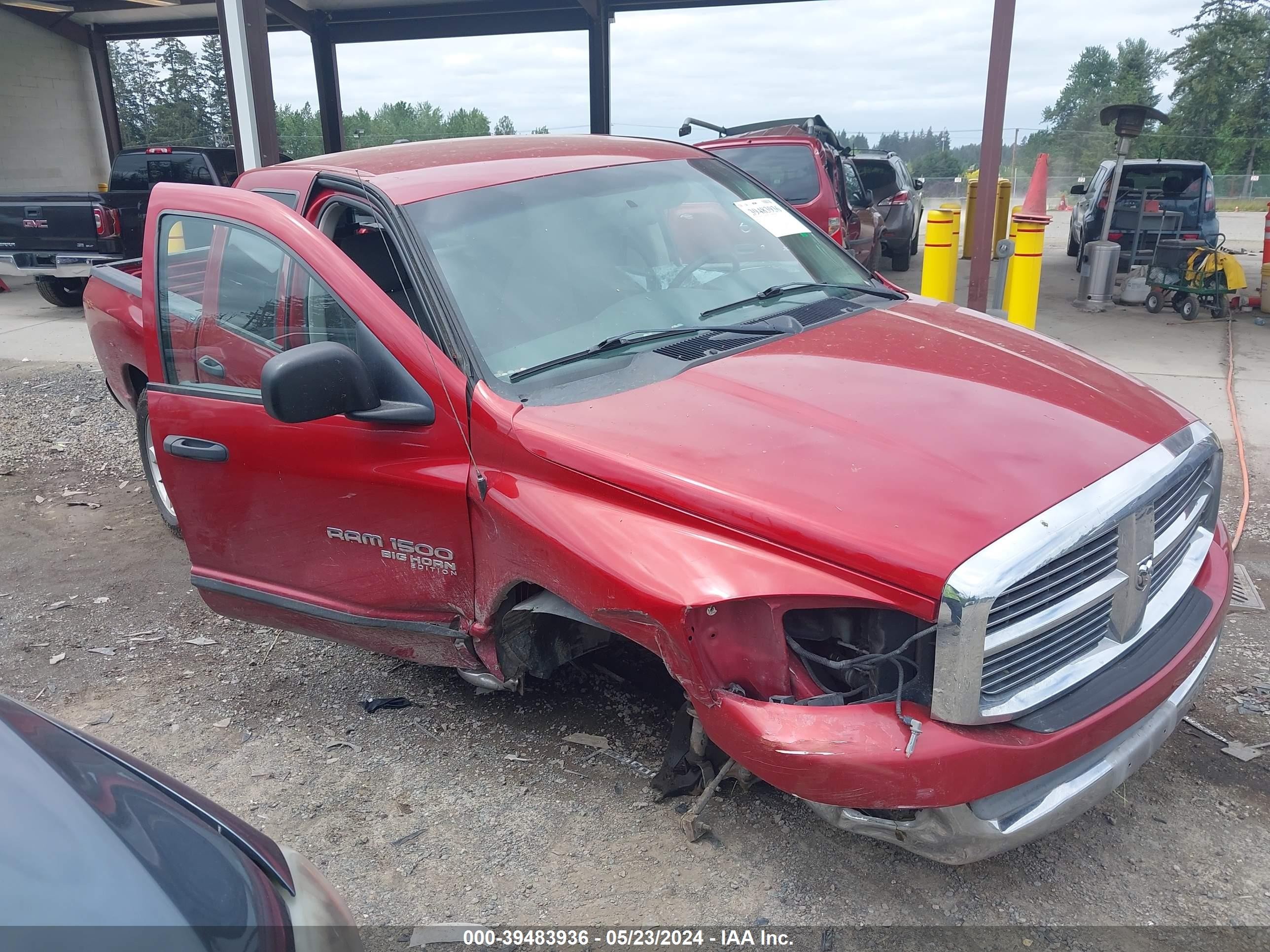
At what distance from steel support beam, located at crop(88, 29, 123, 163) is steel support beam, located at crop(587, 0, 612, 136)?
30.8ft

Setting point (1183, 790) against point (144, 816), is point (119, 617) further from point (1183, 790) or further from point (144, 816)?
point (1183, 790)

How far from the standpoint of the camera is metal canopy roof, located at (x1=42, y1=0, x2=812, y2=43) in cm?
1578

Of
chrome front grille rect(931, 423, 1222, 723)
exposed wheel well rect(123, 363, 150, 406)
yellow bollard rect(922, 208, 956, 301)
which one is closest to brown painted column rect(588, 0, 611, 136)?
yellow bollard rect(922, 208, 956, 301)

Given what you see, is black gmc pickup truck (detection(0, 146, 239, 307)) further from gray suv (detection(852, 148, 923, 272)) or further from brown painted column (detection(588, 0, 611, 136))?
gray suv (detection(852, 148, 923, 272))

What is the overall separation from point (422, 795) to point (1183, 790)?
2.31 meters

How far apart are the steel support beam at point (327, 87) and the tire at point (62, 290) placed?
573 cm

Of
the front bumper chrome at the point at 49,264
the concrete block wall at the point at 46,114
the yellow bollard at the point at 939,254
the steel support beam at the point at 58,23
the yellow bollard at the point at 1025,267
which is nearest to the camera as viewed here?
the yellow bollard at the point at 1025,267

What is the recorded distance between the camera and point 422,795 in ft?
9.91

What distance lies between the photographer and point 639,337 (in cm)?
289

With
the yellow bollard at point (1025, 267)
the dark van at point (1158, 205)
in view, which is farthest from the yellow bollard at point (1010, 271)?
the dark van at point (1158, 205)

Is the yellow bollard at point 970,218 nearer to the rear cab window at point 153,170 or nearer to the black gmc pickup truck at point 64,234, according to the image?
the black gmc pickup truck at point 64,234

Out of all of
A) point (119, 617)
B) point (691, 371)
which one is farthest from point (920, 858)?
point (119, 617)

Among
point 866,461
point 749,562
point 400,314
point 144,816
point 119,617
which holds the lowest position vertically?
point 119,617

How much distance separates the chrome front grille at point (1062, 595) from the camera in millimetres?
1928
